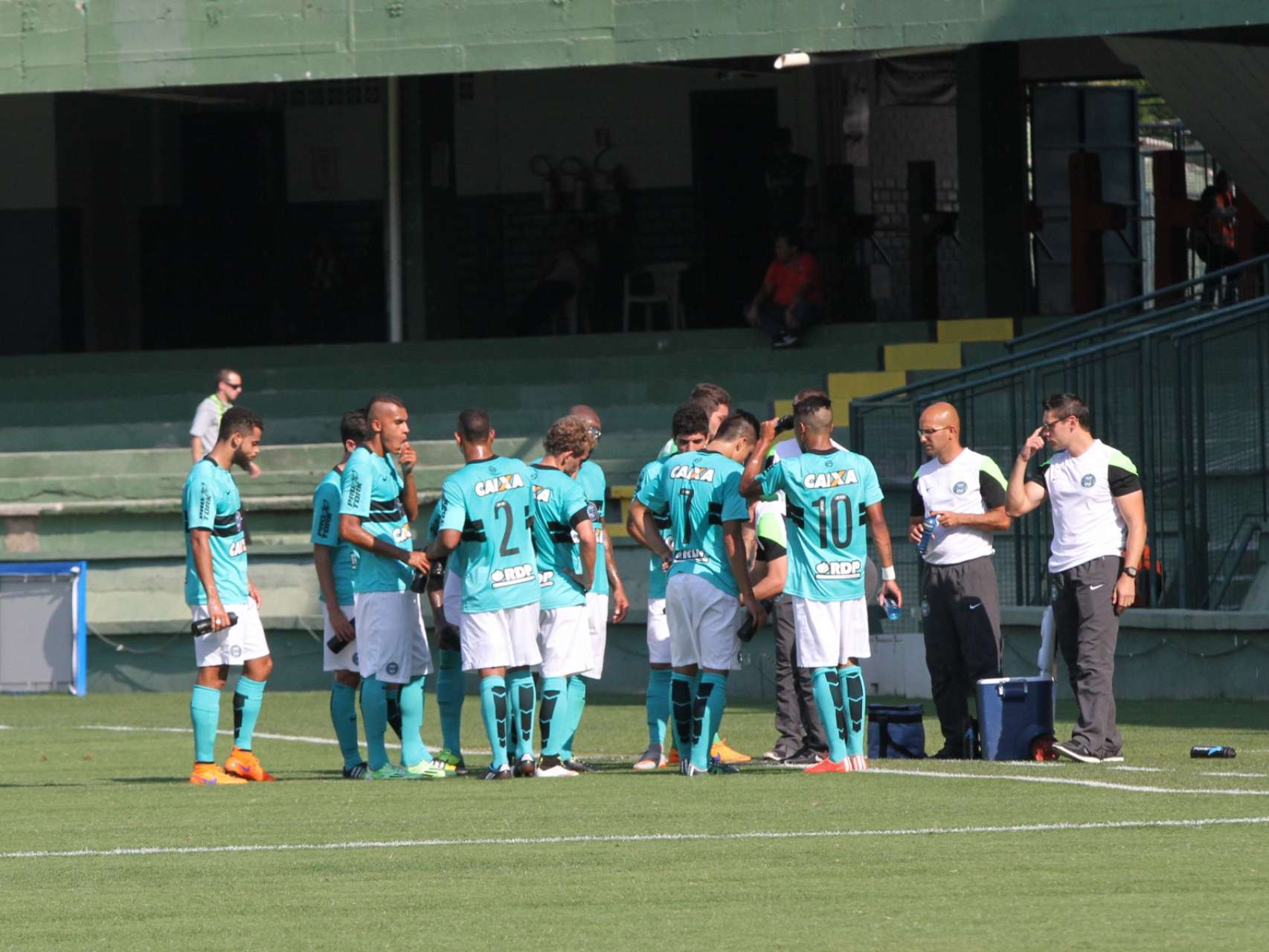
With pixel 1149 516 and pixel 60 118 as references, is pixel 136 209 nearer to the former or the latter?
pixel 60 118

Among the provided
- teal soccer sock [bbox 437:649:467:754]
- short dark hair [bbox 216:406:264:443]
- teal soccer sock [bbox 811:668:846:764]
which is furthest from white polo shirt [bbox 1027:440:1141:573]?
short dark hair [bbox 216:406:264:443]

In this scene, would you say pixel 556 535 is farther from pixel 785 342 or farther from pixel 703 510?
pixel 785 342

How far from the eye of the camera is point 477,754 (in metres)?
14.1

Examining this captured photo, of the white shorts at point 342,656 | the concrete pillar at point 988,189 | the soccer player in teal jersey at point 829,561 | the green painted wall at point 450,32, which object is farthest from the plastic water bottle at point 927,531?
the concrete pillar at point 988,189

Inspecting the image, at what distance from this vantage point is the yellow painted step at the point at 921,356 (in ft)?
71.8

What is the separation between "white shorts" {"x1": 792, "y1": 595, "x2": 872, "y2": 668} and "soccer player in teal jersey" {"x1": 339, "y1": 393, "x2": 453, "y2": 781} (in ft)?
6.66

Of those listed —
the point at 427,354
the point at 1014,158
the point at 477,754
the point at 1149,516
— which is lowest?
the point at 477,754

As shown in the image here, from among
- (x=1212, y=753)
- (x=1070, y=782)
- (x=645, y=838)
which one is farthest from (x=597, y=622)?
(x=645, y=838)

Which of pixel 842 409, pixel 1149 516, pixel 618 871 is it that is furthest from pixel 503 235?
pixel 618 871

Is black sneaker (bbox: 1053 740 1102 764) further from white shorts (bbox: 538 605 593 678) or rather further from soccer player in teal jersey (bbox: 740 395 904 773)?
white shorts (bbox: 538 605 593 678)

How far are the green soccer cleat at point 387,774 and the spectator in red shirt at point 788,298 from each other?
1112 centimetres

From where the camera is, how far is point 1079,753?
38.3 feet

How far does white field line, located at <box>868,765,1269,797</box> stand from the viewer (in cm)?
996

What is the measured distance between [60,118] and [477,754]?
53.6 feet
